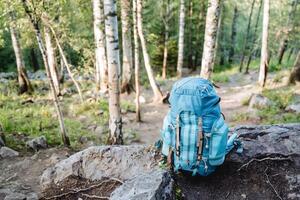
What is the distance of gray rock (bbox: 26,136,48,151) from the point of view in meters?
8.66

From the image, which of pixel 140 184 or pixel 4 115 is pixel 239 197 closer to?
pixel 140 184

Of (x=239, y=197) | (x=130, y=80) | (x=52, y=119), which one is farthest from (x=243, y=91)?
(x=239, y=197)

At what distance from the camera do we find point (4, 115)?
1121 cm

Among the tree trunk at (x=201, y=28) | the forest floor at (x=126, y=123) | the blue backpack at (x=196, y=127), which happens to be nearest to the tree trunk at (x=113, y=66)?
the forest floor at (x=126, y=123)

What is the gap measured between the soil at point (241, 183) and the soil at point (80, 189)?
3.27 feet

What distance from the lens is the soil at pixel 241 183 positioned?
4441 mm

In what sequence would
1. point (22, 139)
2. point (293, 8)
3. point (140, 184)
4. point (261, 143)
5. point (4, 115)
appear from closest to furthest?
1. point (140, 184)
2. point (261, 143)
3. point (22, 139)
4. point (4, 115)
5. point (293, 8)

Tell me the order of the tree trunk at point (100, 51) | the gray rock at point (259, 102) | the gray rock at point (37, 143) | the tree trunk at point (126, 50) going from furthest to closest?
the tree trunk at point (100, 51), the tree trunk at point (126, 50), the gray rock at point (259, 102), the gray rock at point (37, 143)

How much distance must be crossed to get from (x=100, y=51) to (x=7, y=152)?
7.10m

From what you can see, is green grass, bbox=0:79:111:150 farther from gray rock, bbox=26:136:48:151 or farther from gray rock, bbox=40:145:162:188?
gray rock, bbox=40:145:162:188

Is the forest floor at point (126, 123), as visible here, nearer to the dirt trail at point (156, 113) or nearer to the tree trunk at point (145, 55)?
the dirt trail at point (156, 113)

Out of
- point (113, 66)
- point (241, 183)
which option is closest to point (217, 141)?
point (241, 183)

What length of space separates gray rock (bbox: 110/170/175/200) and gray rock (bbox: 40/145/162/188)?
0.74 meters

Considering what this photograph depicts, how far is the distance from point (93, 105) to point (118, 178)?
8068 millimetres
